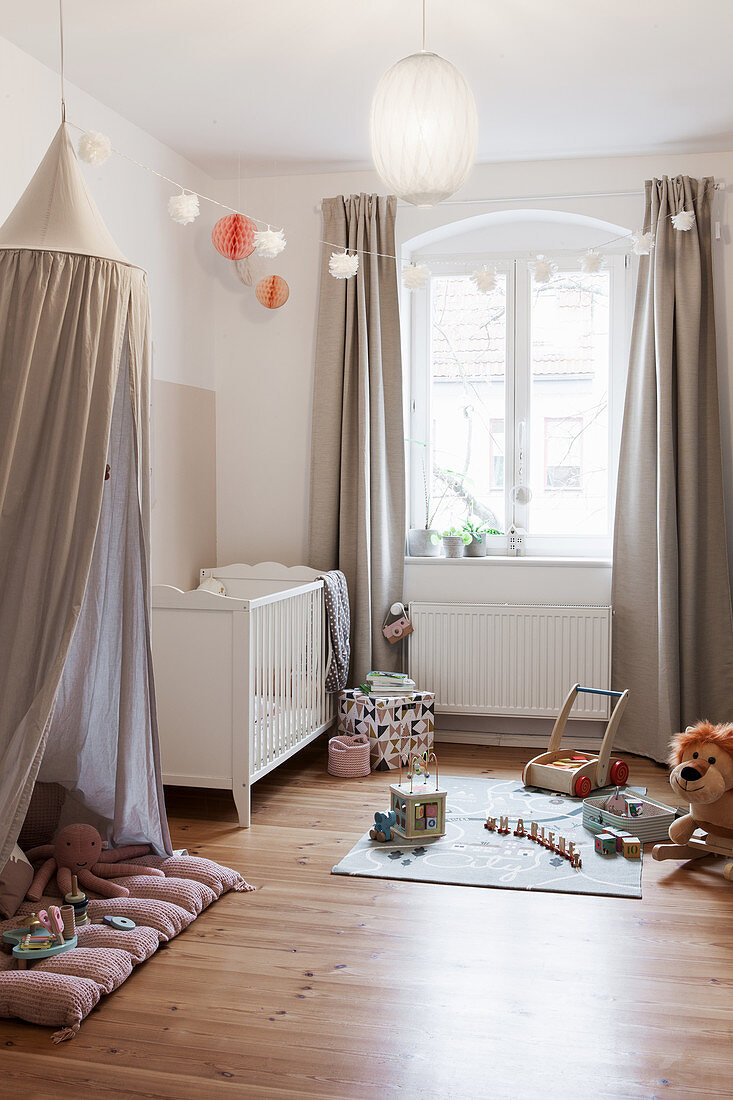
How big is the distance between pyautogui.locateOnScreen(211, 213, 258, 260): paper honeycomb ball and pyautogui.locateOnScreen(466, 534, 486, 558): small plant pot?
168 centimetres

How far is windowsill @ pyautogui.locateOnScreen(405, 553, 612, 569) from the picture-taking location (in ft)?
14.3

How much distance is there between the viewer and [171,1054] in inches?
74.6

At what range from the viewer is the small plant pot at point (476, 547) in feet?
14.8

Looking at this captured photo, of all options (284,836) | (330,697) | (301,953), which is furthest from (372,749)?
(301,953)

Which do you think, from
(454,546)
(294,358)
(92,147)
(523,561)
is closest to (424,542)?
(454,546)

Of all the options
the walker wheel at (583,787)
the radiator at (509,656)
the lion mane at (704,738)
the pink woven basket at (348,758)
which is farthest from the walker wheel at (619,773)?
the pink woven basket at (348,758)

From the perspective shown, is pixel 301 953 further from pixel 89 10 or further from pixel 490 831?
pixel 89 10

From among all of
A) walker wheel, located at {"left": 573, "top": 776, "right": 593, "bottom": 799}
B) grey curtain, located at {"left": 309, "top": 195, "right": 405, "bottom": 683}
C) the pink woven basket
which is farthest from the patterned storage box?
walker wheel, located at {"left": 573, "top": 776, "right": 593, "bottom": 799}

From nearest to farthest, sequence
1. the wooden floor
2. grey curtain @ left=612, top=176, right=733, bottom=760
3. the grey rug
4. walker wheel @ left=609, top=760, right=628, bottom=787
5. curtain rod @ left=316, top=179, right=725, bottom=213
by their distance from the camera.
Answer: the wooden floor, the grey rug, walker wheel @ left=609, top=760, right=628, bottom=787, grey curtain @ left=612, top=176, right=733, bottom=760, curtain rod @ left=316, top=179, right=725, bottom=213

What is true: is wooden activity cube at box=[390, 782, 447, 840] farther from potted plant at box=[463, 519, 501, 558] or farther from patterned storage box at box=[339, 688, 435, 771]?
potted plant at box=[463, 519, 501, 558]

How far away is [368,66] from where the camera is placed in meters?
3.30

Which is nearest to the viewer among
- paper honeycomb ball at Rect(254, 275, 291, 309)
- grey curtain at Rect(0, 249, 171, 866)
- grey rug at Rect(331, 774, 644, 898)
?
grey curtain at Rect(0, 249, 171, 866)

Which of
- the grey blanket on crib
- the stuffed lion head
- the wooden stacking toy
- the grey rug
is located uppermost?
the grey blanket on crib

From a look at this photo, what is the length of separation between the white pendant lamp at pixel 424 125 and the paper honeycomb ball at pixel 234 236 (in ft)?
4.64
